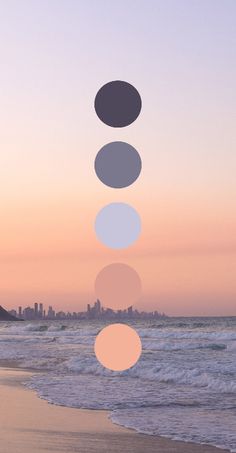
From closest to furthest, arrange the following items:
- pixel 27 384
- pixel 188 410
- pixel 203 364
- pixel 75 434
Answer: pixel 75 434
pixel 188 410
pixel 27 384
pixel 203 364

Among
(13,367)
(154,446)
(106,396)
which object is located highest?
(13,367)

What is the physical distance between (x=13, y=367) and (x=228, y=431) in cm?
1609

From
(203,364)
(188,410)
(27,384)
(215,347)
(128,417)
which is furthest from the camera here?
(215,347)

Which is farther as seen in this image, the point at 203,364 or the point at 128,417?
the point at 203,364

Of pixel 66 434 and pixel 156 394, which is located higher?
pixel 156 394

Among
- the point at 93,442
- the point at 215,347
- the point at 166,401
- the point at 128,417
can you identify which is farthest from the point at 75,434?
the point at 215,347

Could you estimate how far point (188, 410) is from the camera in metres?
14.4

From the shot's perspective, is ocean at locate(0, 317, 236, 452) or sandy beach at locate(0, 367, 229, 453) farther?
ocean at locate(0, 317, 236, 452)

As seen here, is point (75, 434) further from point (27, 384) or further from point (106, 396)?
point (27, 384)

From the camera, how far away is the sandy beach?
33.1 feet

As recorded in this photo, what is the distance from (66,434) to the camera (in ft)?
36.6

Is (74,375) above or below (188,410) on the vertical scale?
above

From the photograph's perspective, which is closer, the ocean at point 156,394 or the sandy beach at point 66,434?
the sandy beach at point 66,434

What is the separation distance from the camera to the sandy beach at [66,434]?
397 inches
